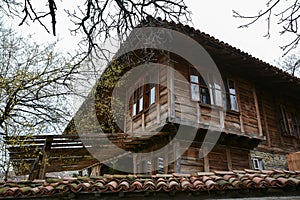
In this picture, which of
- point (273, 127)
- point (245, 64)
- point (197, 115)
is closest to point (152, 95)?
point (197, 115)

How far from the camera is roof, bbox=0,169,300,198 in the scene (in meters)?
3.56

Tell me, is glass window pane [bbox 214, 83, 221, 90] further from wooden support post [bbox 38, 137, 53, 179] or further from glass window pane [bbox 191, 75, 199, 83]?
wooden support post [bbox 38, 137, 53, 179]

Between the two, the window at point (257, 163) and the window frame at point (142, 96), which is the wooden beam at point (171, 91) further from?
the window at point (257, 163)

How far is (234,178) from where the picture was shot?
3896 millimetres

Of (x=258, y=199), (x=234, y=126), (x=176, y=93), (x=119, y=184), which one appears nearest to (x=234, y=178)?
(x=258, y=199)

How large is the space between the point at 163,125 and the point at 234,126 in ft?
7.74

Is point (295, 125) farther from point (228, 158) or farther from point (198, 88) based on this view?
point (198, 88)

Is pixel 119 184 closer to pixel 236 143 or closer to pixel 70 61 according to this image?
pixel 70 61

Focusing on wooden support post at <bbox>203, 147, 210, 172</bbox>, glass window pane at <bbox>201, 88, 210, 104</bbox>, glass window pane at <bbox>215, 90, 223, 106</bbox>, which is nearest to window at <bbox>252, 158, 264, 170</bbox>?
wooden support post at <bbox>203, 147, 210, 172</bbox>

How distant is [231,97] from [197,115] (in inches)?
68.3

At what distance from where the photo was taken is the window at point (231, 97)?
7977mm

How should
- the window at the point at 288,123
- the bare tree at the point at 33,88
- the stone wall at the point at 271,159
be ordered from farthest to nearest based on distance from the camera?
the window at the point at 288,123
the stone wall at the point at 271,159
the bare tree at the point at 33,88

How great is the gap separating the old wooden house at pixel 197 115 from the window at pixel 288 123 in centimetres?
65

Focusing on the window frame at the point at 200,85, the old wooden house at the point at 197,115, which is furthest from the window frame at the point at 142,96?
the window frame at the point at 200,85
